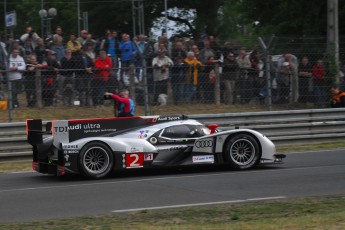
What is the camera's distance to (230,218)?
8266 mm

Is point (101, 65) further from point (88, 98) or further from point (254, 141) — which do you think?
point (254, 141)

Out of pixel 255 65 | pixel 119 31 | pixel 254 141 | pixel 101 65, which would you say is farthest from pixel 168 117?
pixel 119 31

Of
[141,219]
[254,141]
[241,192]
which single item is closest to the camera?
[141,219]

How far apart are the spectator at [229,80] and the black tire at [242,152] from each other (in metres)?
4.69

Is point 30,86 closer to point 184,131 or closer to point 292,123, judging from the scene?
point 184,131

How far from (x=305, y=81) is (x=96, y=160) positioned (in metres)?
8.09

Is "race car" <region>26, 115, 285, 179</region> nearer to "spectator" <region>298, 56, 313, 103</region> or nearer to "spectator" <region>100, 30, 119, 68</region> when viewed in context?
"spectator" <region>100, 30, 119, 68</region>

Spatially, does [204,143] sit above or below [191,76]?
below

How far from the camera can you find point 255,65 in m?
18.2

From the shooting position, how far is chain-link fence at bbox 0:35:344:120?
53.5ft

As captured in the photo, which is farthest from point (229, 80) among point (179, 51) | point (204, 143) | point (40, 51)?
point (204, 143)

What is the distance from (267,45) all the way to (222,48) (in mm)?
1148

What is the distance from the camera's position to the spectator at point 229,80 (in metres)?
17.7

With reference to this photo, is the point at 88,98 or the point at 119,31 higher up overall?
the point at 119,31
